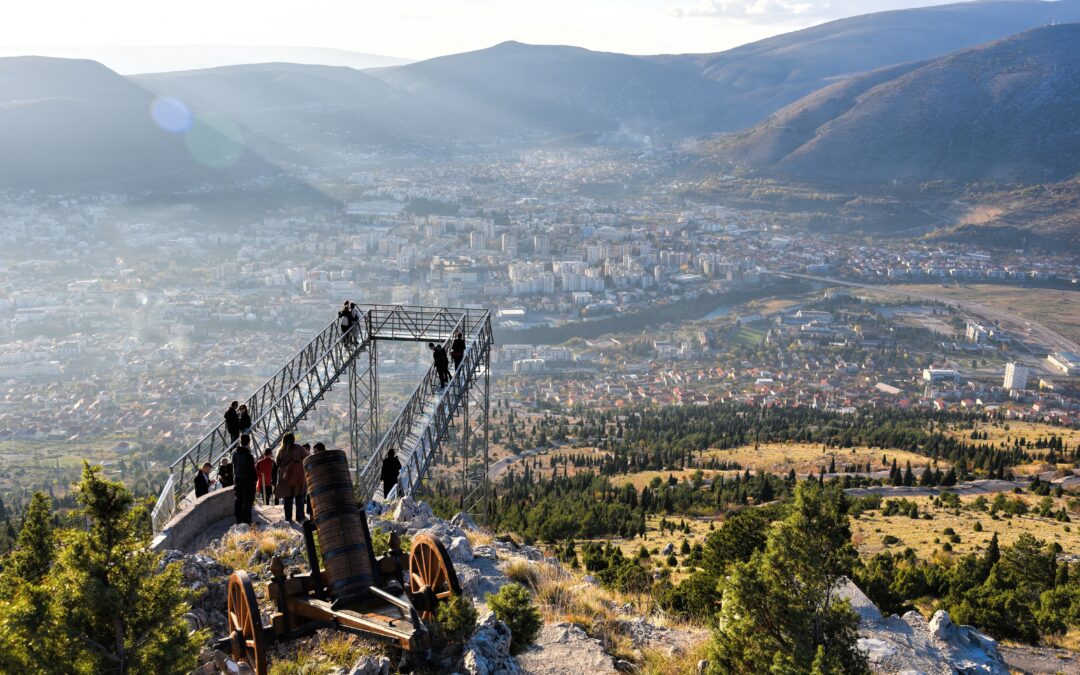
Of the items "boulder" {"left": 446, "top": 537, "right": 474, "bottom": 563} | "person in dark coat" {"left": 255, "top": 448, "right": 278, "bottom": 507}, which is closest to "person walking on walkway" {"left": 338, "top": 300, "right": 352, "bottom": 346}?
"person in dark coat" {"left": 255, "top": 448, "right": 278, "bottom": 507}

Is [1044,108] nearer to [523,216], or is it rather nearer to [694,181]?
[694,181]

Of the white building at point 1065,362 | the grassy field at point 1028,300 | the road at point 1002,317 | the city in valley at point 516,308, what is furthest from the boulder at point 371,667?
the grassy field at point 1028,300

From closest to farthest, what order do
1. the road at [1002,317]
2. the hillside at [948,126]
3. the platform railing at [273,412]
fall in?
the platform railing at [273,412] < the road at [1002,317] < the hillside at [948,126]

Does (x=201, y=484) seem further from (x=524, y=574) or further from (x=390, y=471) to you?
(x=524, y=574)

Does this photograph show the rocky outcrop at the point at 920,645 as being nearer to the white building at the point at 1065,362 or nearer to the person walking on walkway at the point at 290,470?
the person walking on walkway at the point at 290,470

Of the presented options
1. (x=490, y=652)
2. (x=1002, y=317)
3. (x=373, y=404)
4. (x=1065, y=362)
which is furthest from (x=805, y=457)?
(x=1002, y=317)
